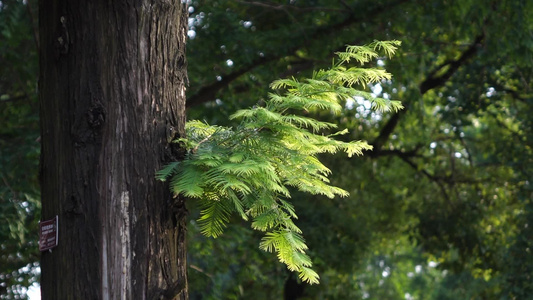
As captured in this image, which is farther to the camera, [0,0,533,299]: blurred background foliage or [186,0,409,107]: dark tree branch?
[186,0,409,107]: dark tree branch

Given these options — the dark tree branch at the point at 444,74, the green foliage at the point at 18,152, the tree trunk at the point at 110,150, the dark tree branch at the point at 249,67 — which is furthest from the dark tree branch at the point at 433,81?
the tree trunk at the point at 110,150

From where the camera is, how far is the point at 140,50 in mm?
3379

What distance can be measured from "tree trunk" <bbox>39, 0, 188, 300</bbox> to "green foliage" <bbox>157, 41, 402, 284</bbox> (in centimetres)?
14

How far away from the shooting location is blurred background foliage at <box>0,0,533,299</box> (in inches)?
366

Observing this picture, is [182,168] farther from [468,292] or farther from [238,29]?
[468,292]

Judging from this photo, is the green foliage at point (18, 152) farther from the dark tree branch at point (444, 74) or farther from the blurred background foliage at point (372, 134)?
the dark tree branch at point (444, 74)

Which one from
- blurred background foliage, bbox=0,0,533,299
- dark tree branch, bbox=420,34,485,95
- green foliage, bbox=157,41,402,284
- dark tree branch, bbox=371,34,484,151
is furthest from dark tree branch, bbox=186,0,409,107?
green foliage, bbox=157,41,402,284

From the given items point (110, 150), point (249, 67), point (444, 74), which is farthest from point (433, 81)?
point (110, 150)

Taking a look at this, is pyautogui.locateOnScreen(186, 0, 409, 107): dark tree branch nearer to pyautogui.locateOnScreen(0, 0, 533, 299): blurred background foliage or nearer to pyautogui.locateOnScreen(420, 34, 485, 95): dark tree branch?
pyautogui.locateOnScreen(0, 0, 533, 299): blurred background foliage

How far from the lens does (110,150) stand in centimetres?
326

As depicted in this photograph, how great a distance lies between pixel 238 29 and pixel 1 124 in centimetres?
309

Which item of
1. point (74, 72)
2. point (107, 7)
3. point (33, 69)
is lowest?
point (33, 69)

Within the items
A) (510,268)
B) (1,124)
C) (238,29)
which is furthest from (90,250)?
(510,268)

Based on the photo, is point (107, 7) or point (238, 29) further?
point (238, 29)
